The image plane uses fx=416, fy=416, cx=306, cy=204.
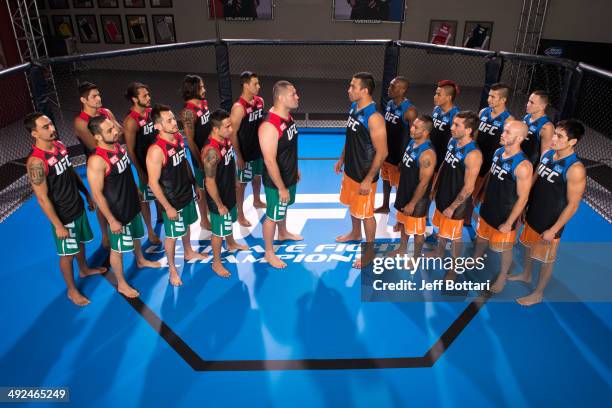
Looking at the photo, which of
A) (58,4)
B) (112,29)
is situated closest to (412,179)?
(112,29)

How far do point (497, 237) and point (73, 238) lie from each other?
3.74m

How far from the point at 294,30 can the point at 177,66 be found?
4132 millimetres

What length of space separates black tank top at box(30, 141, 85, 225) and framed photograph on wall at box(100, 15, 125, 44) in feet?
39.7

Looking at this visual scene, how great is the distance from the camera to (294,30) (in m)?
12.6

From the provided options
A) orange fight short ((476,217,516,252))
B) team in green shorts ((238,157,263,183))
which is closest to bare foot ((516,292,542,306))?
orange fight short ((476,217,516,252))

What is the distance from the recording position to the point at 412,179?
3.88m

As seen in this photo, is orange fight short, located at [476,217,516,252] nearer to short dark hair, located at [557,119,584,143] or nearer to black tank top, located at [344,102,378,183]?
short dark hair, located at [557,119,584,143]

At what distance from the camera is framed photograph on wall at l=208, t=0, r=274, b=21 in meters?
12.3

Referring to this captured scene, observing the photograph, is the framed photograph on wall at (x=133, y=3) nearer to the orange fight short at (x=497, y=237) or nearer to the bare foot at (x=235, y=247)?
the bare foot at (x=235, y=247)

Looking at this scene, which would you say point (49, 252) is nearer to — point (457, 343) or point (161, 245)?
point (161, 245)

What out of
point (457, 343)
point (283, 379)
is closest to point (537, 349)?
point (457, 343)

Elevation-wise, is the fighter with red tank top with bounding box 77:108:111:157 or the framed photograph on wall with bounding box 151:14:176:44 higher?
the framed photograph on wall with bounding box 151:14:176:44

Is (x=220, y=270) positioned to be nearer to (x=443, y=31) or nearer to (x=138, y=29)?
(x=443, y=31)

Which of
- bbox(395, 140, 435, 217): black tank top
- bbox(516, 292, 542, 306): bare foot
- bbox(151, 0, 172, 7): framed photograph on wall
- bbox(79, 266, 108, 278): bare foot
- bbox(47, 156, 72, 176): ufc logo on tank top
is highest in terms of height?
bbox(151, 0, 172, 7): framed photograph on wall
